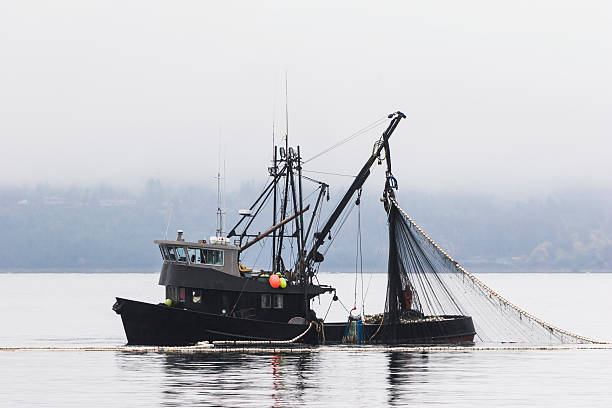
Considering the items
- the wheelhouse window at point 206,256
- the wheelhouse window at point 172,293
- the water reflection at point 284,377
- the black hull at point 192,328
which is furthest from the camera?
the wheelhouse window at point 172,293

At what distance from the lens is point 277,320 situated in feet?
185

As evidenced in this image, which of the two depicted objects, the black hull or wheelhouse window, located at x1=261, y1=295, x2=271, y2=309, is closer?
the black hull

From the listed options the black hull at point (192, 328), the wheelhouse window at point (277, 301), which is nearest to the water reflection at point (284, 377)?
the black hull at point (192, 328)

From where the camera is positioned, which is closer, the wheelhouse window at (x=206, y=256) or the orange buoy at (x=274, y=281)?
the orange buoy at (x=274, y=281)

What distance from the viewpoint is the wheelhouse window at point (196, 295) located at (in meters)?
55.4

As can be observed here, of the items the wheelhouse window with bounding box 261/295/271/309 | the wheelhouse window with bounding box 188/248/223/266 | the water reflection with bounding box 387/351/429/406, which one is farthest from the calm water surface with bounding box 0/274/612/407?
the wheelhouse window with bounding box 188/248/223/266

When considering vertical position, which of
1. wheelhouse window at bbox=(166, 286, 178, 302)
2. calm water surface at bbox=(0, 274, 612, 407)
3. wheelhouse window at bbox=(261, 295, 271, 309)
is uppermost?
wheelhouse window at bbox=(166, 286, 178, 302)

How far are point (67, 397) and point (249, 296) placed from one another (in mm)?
17140

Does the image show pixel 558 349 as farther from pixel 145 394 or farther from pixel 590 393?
pixel 145 394

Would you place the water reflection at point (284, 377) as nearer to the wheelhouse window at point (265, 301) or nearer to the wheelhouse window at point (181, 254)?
the wheelhouse window at point (265, 301)

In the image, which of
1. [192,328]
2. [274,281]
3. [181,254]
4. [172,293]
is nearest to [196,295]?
[192,328]

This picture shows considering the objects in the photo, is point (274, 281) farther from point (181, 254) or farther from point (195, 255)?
point (181, 254)

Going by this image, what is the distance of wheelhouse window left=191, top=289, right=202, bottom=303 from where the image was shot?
55.4 metres

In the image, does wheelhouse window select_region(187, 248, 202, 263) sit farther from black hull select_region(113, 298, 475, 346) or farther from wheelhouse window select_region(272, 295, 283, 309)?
wheelhouse window select_region(272, 295, 283, 309)
